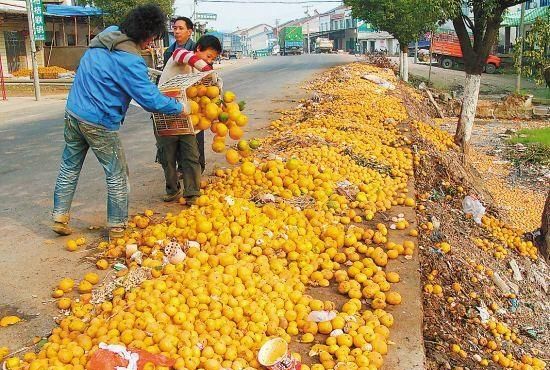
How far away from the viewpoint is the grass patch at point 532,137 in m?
13.9

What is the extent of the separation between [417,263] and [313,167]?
6.62 feet

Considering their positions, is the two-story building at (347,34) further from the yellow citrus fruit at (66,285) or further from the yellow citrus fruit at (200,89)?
the yellow citrus fruit at (66,285)

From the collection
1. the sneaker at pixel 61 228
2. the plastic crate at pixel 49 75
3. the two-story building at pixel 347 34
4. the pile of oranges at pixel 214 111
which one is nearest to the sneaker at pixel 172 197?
the pile of oranges at pixel 214 111

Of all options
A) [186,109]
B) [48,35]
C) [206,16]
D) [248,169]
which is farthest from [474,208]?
[206,16]

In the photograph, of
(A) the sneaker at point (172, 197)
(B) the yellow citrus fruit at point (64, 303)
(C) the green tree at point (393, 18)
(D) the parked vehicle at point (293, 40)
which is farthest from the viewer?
(D) the parked vehicle at point (293, 40)

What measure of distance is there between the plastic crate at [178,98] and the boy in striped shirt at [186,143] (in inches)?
6.4

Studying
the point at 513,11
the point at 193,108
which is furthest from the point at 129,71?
the point at 513,11

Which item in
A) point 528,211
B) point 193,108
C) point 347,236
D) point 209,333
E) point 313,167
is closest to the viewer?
point 209,333

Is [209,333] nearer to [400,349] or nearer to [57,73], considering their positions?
[400,349]

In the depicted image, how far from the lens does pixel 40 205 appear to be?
6.17 m

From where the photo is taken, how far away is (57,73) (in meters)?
27.1

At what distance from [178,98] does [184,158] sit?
3.32 ft

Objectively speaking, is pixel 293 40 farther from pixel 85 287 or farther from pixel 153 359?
pixel 153 359

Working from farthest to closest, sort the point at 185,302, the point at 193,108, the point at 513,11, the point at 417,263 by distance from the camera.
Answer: the point at 513,11 → the point at 193,108 → the point at 417,263 → the point at 185,302
